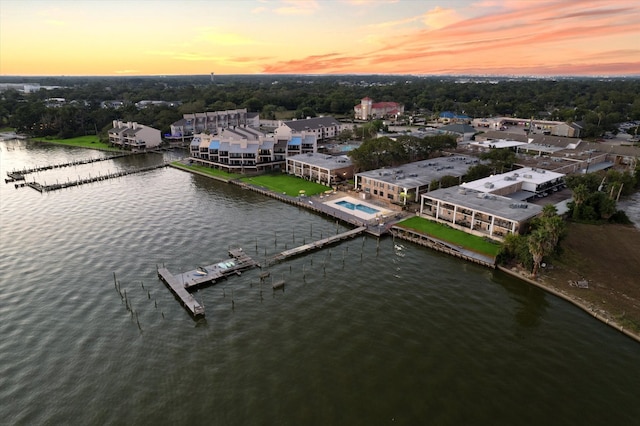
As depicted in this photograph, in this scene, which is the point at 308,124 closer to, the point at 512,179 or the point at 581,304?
the point at 512,179

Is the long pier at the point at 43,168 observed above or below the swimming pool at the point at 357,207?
above

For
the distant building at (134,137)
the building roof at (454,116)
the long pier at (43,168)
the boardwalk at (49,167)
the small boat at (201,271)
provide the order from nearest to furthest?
the small boat at (201,271), the long pier at (43,168), the boardwalk at (49,167), the distant building at (134,137), the building roof at (454,116)

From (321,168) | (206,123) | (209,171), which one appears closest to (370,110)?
(206,123)

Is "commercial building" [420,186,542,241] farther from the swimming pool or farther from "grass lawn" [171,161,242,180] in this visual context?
"grass lawn" [171,161,242,180]

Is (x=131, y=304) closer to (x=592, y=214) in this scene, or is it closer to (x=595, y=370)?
(x=595, y=370)

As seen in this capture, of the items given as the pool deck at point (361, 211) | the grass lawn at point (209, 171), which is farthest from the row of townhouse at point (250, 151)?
the pool deck at point (361, 211)

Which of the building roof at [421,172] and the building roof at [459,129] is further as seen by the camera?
the building roof at [459,129]

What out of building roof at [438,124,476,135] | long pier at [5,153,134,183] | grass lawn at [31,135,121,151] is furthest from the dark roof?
grass lawn at [31,135,121,151]

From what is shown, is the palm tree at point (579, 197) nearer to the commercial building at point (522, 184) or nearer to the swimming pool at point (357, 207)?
the commercial building at point (522, 184)
